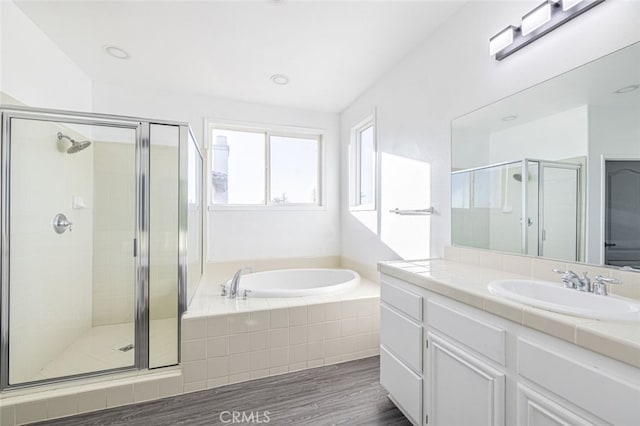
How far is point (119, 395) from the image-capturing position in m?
1.78

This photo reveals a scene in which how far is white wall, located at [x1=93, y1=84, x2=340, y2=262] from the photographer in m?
3.04

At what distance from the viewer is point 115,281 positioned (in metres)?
2.28

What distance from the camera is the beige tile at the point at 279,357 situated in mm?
2109

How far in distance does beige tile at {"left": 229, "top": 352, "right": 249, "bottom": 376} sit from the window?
1.84m

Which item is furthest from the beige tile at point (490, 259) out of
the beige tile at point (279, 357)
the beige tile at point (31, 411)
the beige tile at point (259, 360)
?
the beige tile at point (31, 411)

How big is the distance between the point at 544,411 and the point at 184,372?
1968 mm

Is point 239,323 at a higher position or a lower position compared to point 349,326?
higher

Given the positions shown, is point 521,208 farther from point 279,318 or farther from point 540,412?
point 279,318

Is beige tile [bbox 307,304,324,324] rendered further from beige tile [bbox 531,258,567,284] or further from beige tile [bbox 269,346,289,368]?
beige tile [bbox 531,258,567,284]

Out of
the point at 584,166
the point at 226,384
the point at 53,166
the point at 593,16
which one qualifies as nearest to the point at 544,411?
the point at 584,166

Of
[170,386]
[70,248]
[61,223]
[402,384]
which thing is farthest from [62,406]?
[402,384]

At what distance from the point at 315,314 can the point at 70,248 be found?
2.00 m

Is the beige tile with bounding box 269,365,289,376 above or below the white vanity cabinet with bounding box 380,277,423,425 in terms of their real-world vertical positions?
below

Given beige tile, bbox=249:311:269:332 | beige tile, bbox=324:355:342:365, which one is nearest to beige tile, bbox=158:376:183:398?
beige tile, bbox=249:311:269:332
